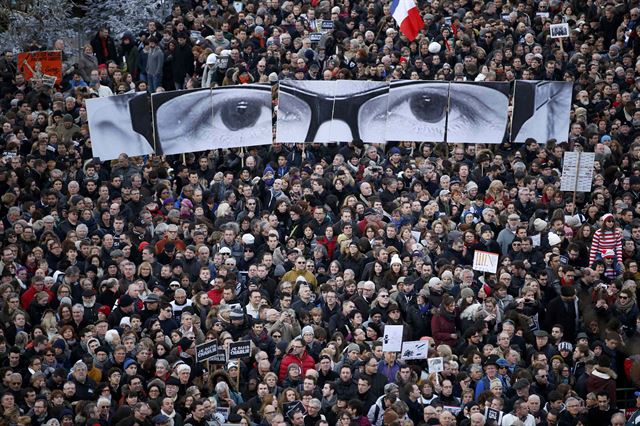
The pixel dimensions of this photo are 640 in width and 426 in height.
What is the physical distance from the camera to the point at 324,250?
2069 centimetres

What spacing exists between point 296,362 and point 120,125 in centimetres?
781

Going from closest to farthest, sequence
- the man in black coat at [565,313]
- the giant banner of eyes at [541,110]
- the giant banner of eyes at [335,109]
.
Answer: the man in black coat at [565,313], the giant banner of eyes at [335,109], the giant banner of eyes at [541,110]

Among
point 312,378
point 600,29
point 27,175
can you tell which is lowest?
point 312,378

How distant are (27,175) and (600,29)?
11533 mm

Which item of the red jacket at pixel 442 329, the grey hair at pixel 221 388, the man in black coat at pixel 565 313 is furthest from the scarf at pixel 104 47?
the grey hair at pixel 221 388

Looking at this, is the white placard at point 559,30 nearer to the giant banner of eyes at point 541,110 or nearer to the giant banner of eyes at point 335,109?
the giant banner of eyes at point 541,110

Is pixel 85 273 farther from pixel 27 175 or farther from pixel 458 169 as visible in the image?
pixel 458 169

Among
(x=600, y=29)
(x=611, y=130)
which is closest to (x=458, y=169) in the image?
(x=611, y=130)

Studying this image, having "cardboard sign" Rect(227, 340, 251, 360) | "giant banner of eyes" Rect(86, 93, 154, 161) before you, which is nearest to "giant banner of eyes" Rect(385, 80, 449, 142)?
"giant banner of eyes" Rect(86, 93, 154, 161)

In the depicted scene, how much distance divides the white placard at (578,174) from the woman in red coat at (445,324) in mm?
4271

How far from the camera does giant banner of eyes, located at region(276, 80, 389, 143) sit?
81.7ft

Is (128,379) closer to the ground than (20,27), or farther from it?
closer to the ground

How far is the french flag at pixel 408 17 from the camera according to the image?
26719mm

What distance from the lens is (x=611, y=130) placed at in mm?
24828
